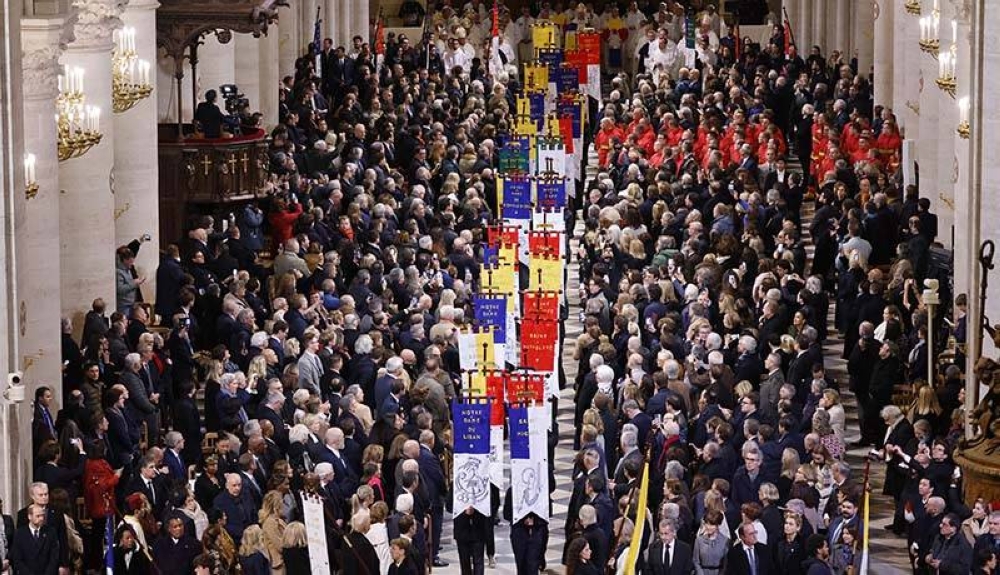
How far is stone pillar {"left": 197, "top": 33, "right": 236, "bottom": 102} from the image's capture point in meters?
47.3

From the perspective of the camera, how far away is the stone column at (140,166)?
40156 millimetres

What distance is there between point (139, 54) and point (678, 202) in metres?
7.56

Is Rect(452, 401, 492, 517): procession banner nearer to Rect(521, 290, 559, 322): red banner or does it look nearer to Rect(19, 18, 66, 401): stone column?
Rect(521, 290, 559, 322): red banner

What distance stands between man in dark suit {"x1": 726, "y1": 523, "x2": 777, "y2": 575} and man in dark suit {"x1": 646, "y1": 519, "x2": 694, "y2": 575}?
0.38 metres

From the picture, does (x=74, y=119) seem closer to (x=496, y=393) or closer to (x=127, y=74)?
(x=127, y=74)

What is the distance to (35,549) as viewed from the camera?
28.5m

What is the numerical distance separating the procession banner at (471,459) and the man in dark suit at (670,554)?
2.62m

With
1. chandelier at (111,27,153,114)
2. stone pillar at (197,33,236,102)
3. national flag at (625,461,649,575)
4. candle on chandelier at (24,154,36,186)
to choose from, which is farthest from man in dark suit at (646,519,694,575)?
stone pillar at (197,33,236,102)

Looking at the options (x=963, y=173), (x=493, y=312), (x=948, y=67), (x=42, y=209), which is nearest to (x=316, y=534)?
→ (x=493, y=312)

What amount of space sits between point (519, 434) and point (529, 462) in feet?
0.95

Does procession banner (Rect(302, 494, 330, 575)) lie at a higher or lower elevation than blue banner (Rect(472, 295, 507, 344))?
lower

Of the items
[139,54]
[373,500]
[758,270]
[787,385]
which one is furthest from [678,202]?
[373,500]

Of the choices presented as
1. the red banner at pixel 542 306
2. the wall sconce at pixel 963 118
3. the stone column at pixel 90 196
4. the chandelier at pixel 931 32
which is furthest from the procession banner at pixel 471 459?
the chandelier at pixel 931 32

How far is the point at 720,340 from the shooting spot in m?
35.3
